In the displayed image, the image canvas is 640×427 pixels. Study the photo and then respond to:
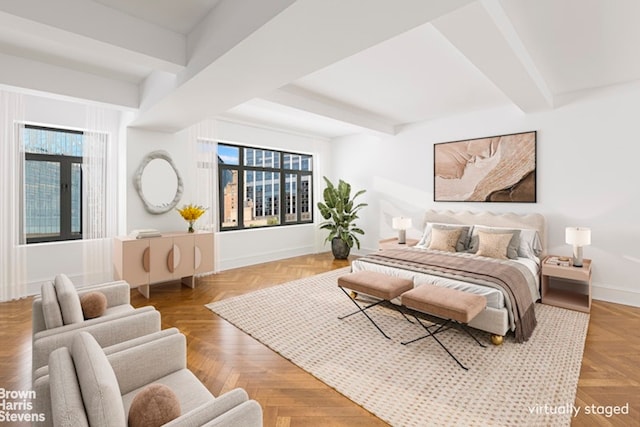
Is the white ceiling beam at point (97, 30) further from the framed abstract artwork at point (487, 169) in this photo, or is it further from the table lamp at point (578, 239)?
the table lamp at point (578, 239)

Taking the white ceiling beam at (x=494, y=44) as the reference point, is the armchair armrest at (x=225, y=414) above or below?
below

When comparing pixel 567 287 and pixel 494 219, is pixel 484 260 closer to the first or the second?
pixel 494 219

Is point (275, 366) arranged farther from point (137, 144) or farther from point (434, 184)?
point (434, 184)

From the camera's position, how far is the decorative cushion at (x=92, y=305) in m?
2.18

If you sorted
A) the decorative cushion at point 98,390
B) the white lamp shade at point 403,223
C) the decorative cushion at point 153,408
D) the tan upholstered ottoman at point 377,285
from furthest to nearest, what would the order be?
the white lamp shade at point 403,223 < the tan upholstered ottoman at point 377,285 < the decorative cushion at point 153,408 < the decorative cushion at point 98,390

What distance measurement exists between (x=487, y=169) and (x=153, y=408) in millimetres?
5211

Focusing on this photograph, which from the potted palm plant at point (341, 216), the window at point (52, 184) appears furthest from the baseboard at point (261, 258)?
the window at point (52, 184)

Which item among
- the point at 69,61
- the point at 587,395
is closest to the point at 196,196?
the point at 69,61

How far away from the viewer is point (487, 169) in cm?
488

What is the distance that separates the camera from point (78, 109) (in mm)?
4230

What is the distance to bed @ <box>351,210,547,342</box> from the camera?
112 inches

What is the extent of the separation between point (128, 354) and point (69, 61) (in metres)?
3.29

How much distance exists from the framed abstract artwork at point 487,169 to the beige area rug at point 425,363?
1824 mm

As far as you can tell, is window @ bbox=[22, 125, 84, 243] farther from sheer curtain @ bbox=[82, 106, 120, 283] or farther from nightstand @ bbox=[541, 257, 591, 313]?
nightstand @ bbox=[541, 257, 591, 313]
